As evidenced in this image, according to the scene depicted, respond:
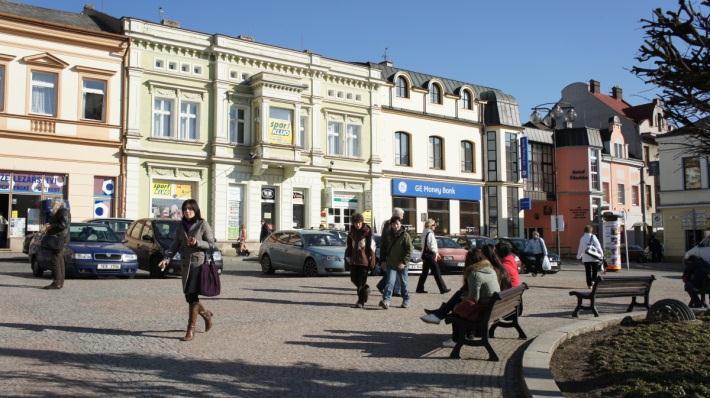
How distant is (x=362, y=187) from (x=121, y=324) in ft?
92.4

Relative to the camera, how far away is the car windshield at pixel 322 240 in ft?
69.3

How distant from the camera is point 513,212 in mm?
44312

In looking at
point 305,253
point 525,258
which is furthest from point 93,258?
point 525,258

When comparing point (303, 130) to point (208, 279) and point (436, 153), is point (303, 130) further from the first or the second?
point (208, 279)

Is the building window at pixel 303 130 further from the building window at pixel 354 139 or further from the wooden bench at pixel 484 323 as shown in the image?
the wooden bench at pixel 484 323

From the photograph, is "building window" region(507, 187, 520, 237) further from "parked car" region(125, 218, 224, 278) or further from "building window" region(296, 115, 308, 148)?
"parked car" region(125, 218, 224, 278)

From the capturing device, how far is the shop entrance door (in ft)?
88.9

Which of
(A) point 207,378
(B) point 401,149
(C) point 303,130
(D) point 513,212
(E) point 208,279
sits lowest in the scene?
(A) point 207,378

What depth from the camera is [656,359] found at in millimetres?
7434

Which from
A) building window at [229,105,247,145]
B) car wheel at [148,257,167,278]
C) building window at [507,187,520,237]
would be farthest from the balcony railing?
building window at [507,187,520,237]

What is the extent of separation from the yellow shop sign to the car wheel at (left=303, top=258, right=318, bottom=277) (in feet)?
44.9

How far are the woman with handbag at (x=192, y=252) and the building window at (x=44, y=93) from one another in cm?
2253

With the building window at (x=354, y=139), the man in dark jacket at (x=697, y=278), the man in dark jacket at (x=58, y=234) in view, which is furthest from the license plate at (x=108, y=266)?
the building window at (x=354, y=139)

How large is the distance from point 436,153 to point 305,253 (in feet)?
73.4
